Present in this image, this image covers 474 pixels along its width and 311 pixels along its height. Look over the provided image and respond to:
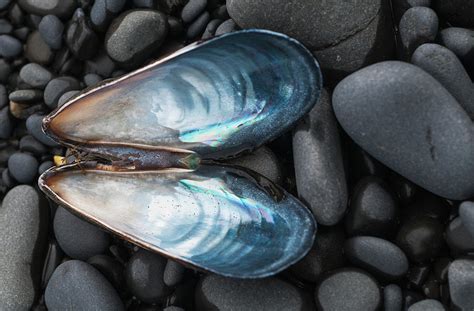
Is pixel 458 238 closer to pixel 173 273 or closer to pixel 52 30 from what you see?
pixel 173 273

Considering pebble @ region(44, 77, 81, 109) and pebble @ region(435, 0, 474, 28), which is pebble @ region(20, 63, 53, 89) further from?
pebble @ region(435, 0, 474, 28)

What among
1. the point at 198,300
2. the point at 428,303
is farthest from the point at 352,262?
the point at 198,300

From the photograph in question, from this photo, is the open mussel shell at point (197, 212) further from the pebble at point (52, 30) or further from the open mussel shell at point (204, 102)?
the pebble at point (52, 30)

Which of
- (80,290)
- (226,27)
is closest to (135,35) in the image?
(226,27)

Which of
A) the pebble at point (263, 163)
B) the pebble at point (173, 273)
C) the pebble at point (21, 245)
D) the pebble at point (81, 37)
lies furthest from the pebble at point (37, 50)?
the pebble at point (173, 273)

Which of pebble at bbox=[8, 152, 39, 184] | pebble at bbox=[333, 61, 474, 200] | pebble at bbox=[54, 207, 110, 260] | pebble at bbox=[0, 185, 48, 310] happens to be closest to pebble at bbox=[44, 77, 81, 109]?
pebble at bbox=[8, 152, 39, 184]

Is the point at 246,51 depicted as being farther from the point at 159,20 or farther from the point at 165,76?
the point at 159,20
